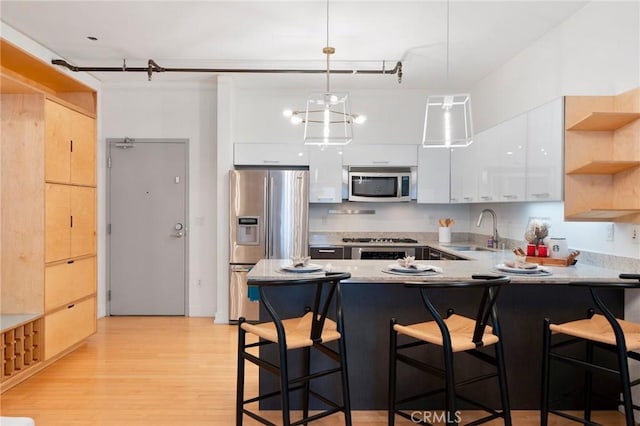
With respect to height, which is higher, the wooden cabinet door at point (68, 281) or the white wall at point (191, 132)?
the white wall at point (191, 132)

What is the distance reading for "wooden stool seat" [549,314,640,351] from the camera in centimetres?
205

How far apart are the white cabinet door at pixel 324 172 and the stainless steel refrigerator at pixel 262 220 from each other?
28 centimetres

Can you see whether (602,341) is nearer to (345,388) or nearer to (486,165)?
(345,388)

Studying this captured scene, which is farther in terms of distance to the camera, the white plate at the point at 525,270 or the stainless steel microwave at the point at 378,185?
the stainless steel microwave at the point at 378,185

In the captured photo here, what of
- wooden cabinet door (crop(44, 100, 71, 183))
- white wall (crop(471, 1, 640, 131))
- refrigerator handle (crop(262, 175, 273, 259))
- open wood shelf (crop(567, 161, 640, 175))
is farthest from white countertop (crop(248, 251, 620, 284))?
wooden cabinet door (crop(44, 100, 71, 183))

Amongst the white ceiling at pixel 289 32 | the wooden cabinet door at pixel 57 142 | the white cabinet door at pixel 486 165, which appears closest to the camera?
the white ceiling at pixel 289 32

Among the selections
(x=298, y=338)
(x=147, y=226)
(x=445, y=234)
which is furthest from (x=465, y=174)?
(x=147, y=226)

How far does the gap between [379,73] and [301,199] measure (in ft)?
5.11

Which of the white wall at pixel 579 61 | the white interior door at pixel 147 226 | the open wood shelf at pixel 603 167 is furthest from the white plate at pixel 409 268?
the white interior door at pixel 147 226

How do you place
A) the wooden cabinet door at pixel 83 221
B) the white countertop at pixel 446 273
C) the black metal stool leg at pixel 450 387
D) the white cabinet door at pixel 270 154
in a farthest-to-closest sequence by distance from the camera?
the white cabinet door at pixel 270 154 < the wooden cabinet door at pixel 83 221 < the white countertop at pixel 446 273 < the black metal stool leg at pixel 450 387

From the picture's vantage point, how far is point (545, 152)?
294 cm

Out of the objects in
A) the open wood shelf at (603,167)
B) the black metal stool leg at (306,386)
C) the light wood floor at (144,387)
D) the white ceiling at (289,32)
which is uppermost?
the white ceiling at (289,32)

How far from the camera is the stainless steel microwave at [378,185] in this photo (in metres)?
4.94

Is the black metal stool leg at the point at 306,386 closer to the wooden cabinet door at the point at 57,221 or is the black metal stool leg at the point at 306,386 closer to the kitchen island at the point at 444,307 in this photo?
the kitchen island at the point at 444,307
